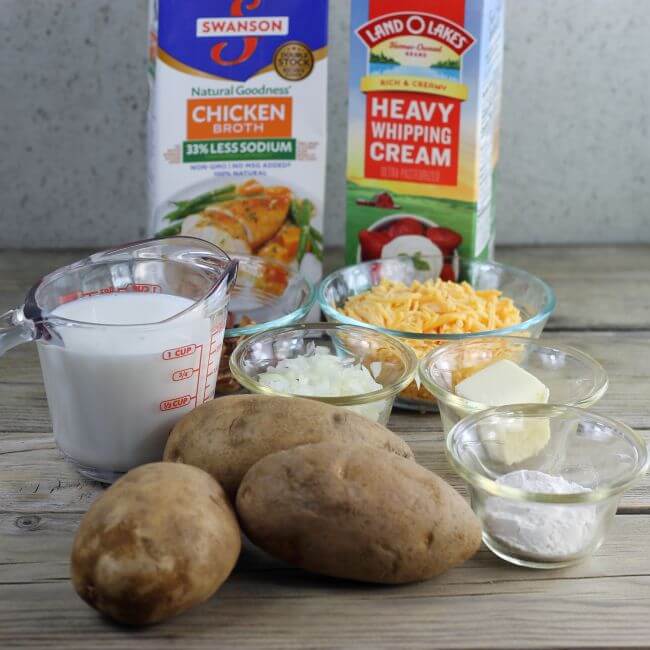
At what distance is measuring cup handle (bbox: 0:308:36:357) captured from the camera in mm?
1147

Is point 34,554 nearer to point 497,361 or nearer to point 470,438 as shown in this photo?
point 470,438

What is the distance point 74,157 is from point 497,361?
102 cm

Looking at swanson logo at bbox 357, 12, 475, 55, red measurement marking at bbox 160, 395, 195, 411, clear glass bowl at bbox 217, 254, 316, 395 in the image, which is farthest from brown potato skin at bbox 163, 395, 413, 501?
swanson logo at bbox 357, 12, 475, 55

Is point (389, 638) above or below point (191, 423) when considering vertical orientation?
below

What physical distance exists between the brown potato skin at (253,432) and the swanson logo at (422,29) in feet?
2.39

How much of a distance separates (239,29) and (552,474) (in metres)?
0.83

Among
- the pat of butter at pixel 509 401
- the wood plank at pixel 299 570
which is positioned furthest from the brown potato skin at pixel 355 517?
the pat of butter at pixel 509 401

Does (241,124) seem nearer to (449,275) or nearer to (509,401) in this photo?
(449,275)

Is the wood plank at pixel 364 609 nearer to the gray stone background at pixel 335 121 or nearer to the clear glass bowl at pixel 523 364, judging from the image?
the clear glass bowl at pixel 523 364

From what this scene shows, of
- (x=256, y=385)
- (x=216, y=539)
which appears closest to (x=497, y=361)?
(x=256, y=385)

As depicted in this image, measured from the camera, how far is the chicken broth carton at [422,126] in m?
1.64

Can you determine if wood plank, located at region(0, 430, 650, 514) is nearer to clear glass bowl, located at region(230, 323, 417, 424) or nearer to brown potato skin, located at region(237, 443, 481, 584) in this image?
clear glass bowl, located at region(230, 323, 417, 424)

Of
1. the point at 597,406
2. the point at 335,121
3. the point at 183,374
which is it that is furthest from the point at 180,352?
the point at 335,121

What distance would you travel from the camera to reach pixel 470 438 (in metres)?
1.19
